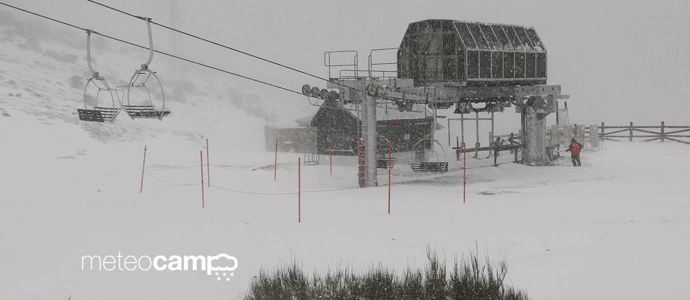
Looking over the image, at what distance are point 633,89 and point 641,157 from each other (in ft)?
440

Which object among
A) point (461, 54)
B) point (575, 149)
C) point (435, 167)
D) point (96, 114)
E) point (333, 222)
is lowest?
point (333, 222)

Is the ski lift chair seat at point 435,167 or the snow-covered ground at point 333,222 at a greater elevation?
the ski lift chair seat at point 435,167

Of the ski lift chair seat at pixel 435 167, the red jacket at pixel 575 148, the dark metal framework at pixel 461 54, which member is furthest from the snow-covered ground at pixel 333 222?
the dark metal framework at pixel 461 54

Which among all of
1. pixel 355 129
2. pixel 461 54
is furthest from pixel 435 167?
pixel 355 129

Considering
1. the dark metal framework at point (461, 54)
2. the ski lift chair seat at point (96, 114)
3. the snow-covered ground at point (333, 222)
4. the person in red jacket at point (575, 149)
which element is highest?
the dark metal framework at point (461, 54)

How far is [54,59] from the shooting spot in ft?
208

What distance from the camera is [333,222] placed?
17000 mm

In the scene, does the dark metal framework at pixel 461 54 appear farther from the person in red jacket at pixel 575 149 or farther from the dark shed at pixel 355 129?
the dark shed at pixel 355 129

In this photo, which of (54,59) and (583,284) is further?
(54,59)

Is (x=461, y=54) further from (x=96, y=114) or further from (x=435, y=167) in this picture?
(x=96, y=114)

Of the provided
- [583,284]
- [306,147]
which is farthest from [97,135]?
[583,284]

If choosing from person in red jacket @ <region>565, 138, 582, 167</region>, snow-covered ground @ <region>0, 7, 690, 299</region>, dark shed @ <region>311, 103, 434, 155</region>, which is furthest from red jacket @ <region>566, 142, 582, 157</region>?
dark shed @ <region>311, 103, 434, 155</region>

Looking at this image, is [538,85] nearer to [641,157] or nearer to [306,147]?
[641,157]

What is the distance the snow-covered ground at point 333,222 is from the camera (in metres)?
11.6
